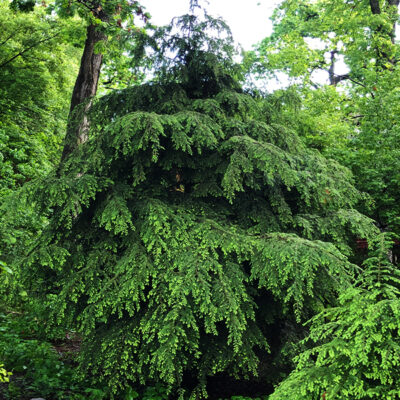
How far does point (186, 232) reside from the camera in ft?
12.4

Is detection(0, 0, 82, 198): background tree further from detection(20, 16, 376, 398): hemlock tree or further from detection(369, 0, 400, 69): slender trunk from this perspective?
detection(369, 0, 400, 69): slender trunk

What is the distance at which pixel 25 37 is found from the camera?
8.26m

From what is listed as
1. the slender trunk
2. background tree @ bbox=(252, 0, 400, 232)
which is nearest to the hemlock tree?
background tree @ bbox=(252, 0, 400, 232)

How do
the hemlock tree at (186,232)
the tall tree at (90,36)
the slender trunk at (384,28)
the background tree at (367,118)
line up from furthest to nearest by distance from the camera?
the slender trunk at (384,28) < the background tree at (367,118) < the tall tree at (90,36) < the hemlock tree at (186,232)

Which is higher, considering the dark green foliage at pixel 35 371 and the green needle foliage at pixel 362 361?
the green needle foliage at pixel 362 361

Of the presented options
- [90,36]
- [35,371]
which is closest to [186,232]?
[35,371]

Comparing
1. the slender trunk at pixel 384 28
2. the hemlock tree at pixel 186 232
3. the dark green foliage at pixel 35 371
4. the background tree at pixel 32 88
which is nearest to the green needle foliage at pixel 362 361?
the hemlock tree at pixel 186 232

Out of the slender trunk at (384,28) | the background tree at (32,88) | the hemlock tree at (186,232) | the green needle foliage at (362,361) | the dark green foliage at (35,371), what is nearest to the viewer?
the green needle foliage at (362,361)

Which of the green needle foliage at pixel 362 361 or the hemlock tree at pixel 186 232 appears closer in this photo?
the green needle foliage at pixel 362 361

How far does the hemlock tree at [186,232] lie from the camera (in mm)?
3469

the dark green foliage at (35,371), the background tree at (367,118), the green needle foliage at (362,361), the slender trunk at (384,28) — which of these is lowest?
the dark green foliage at (35,371)

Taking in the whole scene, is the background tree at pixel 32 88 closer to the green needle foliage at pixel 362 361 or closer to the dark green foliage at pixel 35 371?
the dark green foliage at pixel 35 371

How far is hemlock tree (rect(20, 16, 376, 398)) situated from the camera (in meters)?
3.47

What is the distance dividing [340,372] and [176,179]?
10.4 ft
